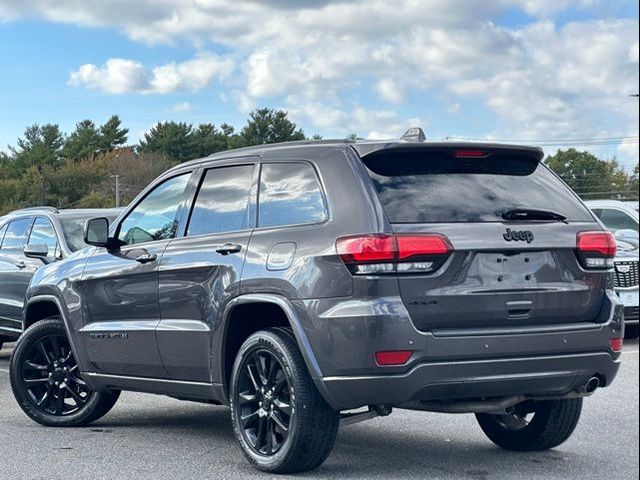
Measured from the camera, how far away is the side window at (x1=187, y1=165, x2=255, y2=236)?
19.9ft

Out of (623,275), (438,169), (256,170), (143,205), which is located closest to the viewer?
(438,169)

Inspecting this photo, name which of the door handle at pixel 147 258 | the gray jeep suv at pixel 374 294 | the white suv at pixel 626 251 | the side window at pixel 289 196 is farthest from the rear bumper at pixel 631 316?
the side window at pixel 289 196

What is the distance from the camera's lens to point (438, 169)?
17.8 feet

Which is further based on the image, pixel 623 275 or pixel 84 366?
pixel 623 275

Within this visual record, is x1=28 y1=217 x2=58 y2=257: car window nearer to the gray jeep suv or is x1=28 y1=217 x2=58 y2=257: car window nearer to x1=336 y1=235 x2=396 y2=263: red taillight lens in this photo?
the gray jeep suv

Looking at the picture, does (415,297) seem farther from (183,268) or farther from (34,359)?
(34,359)

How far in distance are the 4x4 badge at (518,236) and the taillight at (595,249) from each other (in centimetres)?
34

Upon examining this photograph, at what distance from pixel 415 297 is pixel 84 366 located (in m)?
3.12

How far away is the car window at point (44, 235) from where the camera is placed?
11133 mm

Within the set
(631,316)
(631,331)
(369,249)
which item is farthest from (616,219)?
(369,249)

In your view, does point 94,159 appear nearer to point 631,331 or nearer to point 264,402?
point 631,331

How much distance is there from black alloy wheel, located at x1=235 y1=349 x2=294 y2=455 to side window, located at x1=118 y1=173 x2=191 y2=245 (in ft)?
4.13

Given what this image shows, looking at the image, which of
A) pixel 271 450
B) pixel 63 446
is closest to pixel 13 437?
pixel 63 446

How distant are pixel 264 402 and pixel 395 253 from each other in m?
1.24
